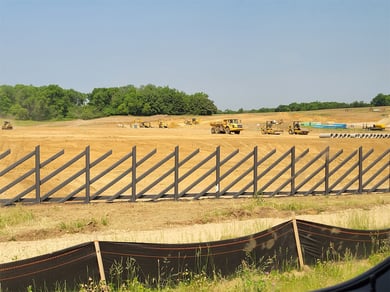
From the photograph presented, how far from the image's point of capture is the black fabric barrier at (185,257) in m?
6.38

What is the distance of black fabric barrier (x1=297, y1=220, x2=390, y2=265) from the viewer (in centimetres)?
768

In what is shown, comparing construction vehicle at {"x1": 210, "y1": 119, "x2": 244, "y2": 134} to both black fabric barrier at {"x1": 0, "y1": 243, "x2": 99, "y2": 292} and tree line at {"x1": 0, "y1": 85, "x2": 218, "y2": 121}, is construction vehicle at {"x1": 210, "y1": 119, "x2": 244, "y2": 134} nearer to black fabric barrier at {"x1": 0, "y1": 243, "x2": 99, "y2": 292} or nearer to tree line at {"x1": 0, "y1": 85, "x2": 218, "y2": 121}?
black fabric barrier at {"x1": 0, "y1": 243, "x2": 99, "y2": 292}

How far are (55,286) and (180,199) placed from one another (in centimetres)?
1080

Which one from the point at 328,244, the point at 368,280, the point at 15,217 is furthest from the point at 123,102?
the point at 368,280

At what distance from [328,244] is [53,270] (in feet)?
12.2

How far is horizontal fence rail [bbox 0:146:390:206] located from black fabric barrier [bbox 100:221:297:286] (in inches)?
359

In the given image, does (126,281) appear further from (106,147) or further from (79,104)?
(79,104)

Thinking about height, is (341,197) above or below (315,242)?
below

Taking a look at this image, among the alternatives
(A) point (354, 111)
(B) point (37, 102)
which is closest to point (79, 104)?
(B) point (37, 102)

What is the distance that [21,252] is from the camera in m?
10.1

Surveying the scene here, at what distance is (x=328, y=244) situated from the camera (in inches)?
304

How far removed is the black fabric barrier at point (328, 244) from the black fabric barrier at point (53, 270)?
2.95 metres

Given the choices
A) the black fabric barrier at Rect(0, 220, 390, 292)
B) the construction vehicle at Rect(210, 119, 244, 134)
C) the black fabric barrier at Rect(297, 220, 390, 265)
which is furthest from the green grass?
the construction vehicle at Rect(210, 119, 244, 134)

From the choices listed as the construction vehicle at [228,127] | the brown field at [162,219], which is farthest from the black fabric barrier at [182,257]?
the construction vehicle at [228,127]
